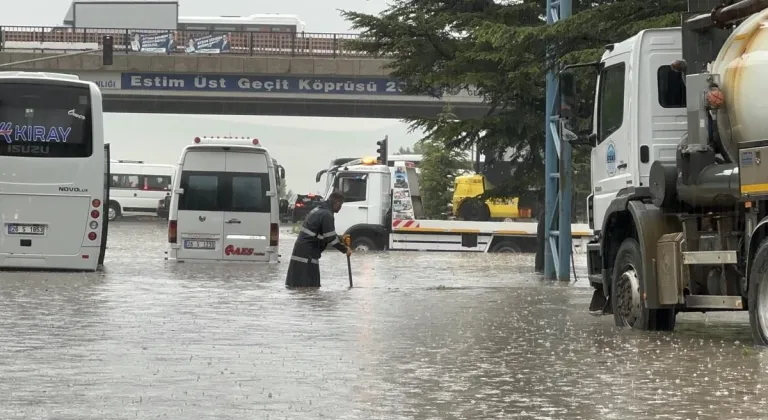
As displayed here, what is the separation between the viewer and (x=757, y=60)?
13180 millimetres

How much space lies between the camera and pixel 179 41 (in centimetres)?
6819

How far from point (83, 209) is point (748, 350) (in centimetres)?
1539

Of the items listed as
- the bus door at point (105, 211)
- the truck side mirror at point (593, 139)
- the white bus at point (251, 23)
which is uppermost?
the white bus at point (251, 23)

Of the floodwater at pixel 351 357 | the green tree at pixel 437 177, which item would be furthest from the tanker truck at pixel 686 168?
the green tree at pixel 437 177

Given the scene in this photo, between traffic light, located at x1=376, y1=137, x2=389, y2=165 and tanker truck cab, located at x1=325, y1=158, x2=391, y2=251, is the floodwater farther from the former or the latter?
traffic light, located at x1=376, y1=137, x2=389, y2=165

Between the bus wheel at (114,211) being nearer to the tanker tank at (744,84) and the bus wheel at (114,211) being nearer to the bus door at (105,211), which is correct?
the bus door at (105,211)

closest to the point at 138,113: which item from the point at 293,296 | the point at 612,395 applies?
the point at 293,296

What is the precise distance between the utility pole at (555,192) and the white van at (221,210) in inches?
224

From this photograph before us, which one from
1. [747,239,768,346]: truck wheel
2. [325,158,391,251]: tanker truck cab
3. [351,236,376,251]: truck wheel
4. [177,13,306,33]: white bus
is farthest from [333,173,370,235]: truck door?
[177,13,306,33]: white bus

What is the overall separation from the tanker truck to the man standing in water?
22.2 ft

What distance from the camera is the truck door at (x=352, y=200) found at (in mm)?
43094

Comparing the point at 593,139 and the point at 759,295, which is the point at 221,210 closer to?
the point at 593,139

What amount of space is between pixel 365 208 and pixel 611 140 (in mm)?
27100

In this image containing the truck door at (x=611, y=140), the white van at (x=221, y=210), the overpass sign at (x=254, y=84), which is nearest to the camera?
the truck door at (x=611, y=140)
